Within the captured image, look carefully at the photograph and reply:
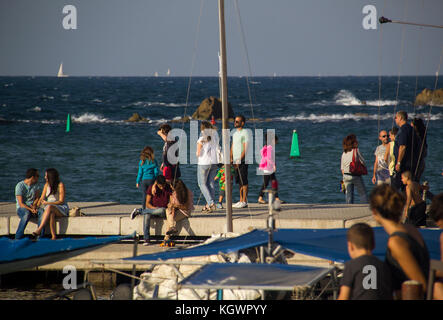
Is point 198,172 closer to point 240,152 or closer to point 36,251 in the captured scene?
point 240,152

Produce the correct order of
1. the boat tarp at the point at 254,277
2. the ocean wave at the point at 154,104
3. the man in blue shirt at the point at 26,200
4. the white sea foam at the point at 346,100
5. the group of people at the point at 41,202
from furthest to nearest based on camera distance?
the white sea foam at the point at 346,100 → the ocean wave at the point at 154,104 → the man in blue shirt at the point at 26,200 → the group of people at the point at 41,202 → the boat tarp at the point at 254,277

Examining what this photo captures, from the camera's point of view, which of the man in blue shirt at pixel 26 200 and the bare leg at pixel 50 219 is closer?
the bare leg at pixel 50 219

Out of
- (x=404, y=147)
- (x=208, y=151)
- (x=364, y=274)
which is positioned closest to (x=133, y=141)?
(x=208, y=151)

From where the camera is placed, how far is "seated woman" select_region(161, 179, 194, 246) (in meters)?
12.3

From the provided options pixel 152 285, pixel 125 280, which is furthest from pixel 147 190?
pixel 152 285

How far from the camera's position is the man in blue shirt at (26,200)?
1259 centimetres

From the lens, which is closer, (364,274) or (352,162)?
(364,274)

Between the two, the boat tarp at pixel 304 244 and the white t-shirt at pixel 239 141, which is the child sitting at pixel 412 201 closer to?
the boat tarp at pixel 304 244

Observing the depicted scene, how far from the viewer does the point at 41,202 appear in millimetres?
12688

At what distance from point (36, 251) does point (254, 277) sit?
3219 mm

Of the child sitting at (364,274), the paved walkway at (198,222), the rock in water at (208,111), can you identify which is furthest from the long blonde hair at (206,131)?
the rock in water at (208,111)

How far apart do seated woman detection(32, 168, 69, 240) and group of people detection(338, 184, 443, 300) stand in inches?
300

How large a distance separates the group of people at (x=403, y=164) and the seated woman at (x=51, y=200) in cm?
572

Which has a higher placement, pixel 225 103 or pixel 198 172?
pixel 225 103
